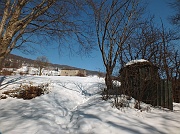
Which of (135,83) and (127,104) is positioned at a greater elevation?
(135,83)

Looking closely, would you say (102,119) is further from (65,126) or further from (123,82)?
(123,82)

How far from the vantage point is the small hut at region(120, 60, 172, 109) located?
208 inches

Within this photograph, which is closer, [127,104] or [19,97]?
[127,104]

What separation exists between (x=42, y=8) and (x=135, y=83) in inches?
189

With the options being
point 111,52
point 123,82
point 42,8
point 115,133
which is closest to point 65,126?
point 115,133

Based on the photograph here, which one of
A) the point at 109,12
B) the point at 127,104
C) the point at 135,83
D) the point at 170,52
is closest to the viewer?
the point at 127,104

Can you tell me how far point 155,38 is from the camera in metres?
14.0

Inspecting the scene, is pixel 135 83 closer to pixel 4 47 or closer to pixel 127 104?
pixel 127 104

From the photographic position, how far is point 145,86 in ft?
17.2

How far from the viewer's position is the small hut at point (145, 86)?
5281mm

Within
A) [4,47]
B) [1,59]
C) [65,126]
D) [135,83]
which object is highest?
[4,47]

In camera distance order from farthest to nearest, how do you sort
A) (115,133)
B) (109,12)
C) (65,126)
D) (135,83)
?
(109,12) → (135,83) → (65,126) → (115,133)

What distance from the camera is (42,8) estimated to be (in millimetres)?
5973

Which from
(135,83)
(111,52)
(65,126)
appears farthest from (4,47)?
(111,52)
